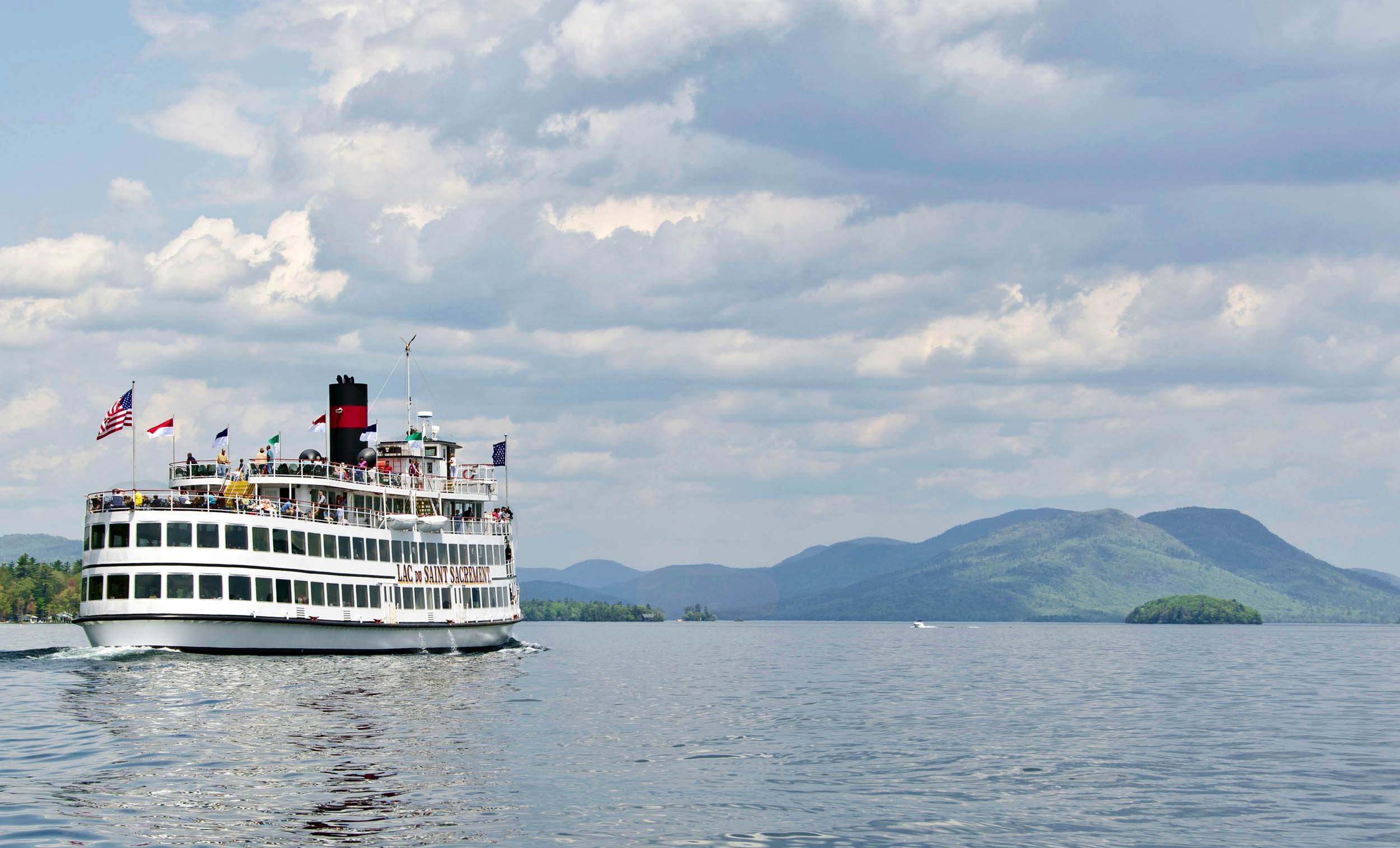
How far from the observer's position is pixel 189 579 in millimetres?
58812

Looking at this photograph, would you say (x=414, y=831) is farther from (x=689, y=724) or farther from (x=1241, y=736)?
(x=1241, y=736)

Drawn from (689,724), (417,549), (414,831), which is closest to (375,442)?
(417,549)

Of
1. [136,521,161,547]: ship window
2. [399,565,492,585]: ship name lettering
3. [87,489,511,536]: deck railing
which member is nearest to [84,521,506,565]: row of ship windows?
[136,521,161,547]: ship window

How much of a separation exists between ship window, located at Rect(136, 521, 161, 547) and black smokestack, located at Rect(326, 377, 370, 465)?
16.5m

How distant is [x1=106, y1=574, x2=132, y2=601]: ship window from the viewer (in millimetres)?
57906

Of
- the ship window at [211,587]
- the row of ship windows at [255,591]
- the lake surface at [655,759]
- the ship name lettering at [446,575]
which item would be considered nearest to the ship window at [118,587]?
the row of ship windows at [255,591]

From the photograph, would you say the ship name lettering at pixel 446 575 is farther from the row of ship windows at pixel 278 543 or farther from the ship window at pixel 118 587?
the ship window at pixel 118 587

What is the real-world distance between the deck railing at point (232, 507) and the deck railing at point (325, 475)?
1.18 m

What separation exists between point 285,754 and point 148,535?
29157 mm

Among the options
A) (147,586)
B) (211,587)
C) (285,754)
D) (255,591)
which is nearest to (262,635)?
(255,591)

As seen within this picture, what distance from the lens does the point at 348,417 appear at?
7525 centimetres

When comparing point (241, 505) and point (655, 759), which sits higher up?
point (241, 505)

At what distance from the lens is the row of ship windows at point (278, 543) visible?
193 feet

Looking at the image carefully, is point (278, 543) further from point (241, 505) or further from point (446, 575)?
point (446, 575)
